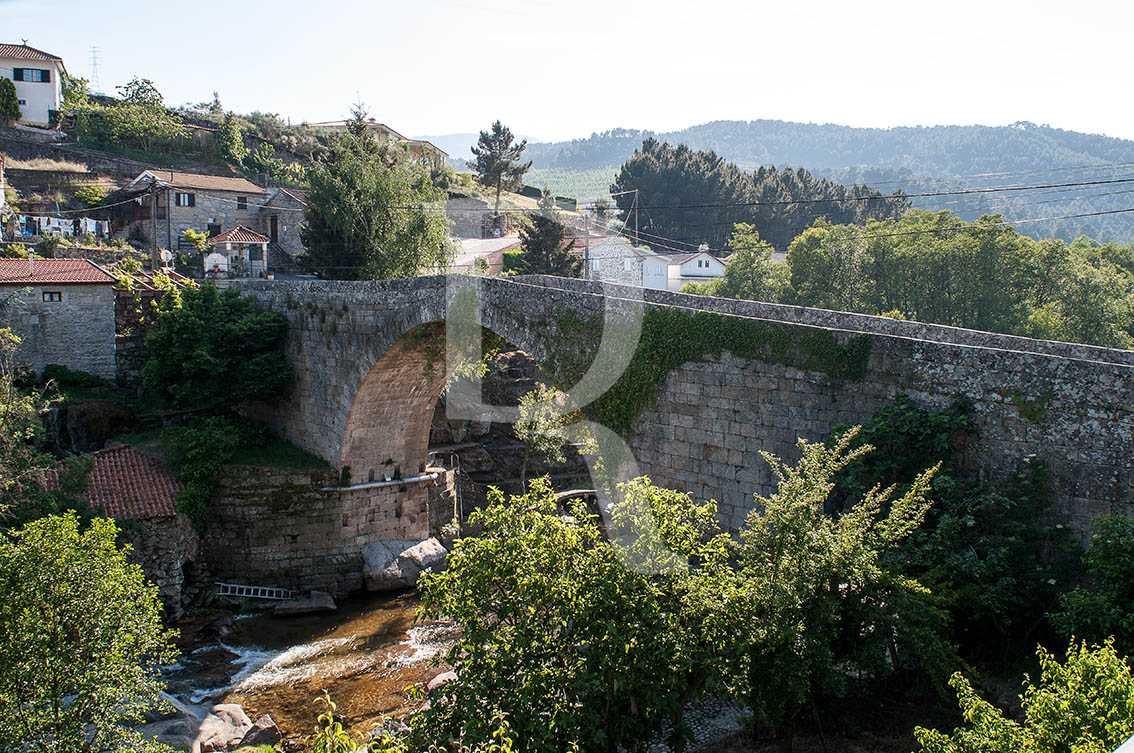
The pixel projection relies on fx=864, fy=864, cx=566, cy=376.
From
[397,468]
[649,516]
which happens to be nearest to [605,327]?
[649,516]

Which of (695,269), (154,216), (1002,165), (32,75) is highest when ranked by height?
(1002,165)

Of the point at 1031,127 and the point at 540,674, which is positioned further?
the point at 1031,127

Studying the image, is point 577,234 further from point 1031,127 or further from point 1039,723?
point 1031,127

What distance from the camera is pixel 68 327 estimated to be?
23781mm

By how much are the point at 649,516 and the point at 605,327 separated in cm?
447

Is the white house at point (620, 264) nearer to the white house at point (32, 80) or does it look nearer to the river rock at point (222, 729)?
the river rock at point (222, 729)

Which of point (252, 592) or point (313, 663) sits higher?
point (252, 592)

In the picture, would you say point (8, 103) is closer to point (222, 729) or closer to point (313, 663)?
point (313, 663)

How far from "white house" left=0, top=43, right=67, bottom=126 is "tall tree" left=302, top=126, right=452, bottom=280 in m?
22.3

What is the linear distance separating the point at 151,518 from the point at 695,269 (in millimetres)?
30672

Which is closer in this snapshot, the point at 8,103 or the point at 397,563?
the point at 397,563

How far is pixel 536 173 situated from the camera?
160 metres

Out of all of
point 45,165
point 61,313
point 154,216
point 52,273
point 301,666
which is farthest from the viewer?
point 45,165

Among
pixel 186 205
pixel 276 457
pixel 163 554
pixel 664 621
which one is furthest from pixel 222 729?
pixel 186 205
